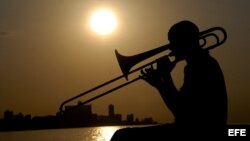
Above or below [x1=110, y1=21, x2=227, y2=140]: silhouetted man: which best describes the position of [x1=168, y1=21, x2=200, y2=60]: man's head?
above

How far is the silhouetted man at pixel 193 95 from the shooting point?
510 centimetres

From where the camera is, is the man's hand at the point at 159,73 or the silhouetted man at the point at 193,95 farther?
the man's hand at the point at 159,73

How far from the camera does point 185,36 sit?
544 centimetres

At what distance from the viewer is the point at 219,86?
5145 mm

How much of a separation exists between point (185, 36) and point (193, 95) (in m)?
0.67

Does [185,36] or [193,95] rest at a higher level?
[185,36]

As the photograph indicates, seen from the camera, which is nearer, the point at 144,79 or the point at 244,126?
the point at 244,126

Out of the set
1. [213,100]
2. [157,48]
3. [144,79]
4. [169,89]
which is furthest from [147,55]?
[213,100]

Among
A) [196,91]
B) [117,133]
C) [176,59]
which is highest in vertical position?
[176,59]

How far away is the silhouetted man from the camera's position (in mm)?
5098

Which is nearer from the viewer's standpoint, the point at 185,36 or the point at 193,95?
the point at 193,95

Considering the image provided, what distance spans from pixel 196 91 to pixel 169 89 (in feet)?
1.18

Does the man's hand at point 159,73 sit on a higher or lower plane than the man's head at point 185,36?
lower

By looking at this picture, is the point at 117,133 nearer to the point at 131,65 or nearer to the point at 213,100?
the point at 213,100
